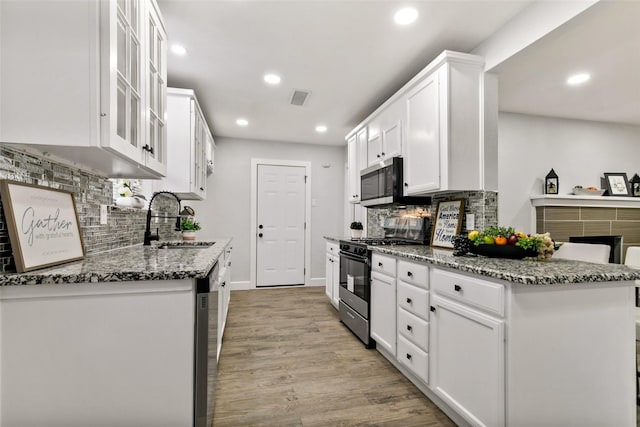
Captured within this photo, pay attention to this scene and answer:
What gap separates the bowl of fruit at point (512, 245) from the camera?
1.75 m

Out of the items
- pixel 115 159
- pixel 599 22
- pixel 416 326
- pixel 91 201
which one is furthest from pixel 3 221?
pixel 599 22

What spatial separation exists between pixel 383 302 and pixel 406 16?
211 cm

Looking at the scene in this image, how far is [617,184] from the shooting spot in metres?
4.02

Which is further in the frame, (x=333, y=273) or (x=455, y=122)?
(x=333, y=273)

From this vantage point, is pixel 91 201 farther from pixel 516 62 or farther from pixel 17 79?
pixel 516 62

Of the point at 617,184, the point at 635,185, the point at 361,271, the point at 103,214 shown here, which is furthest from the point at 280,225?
the point at 635,185

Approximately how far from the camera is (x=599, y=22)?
1.97 meters

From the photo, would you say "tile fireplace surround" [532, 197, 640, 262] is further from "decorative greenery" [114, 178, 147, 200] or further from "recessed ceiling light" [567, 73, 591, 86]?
"decorative greenery" [114, 178, 147, 200]

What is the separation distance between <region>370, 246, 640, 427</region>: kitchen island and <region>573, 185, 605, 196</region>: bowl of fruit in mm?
2838

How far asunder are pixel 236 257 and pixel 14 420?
158 inches

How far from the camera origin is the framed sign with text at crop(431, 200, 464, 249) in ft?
8.50

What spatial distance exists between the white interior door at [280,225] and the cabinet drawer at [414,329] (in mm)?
3222

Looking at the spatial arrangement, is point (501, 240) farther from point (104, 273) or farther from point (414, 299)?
point (104, 273)

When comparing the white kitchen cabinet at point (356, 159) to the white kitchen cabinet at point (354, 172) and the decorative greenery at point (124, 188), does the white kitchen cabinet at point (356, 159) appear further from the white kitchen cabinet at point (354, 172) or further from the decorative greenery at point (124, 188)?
the decorative greenery at point (124, 188)
